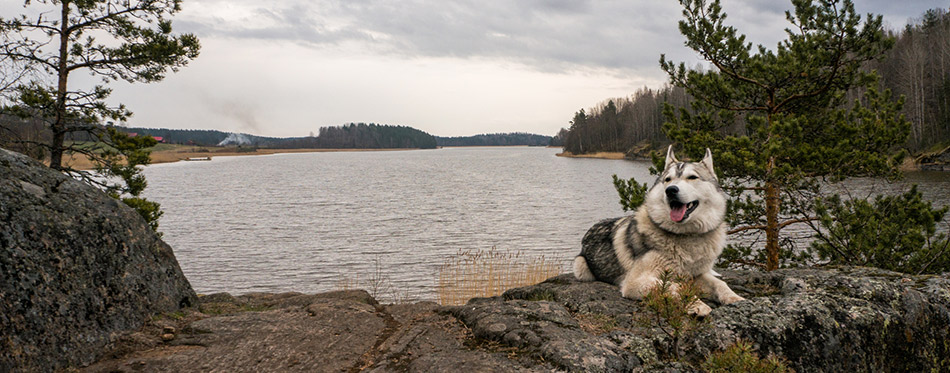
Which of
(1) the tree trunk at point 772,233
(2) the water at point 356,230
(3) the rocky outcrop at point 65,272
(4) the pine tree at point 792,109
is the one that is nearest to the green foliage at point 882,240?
(4) the pine tree at point 792,109

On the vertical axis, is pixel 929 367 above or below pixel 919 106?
below

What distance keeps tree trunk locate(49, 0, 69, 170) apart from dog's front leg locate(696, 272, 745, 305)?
1326 centimetres

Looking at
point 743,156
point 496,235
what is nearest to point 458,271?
point 496,235

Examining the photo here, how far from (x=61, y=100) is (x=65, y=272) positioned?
9600 mm

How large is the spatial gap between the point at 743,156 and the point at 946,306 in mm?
5730

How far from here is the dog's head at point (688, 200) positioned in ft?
16.7

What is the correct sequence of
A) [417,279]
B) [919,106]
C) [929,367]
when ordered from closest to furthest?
1. [929,367]
2. [417,279]
3. [919,106]

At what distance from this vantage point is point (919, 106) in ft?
195

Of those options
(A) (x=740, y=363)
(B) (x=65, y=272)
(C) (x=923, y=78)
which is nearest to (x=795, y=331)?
(A) (x=740, y=363)

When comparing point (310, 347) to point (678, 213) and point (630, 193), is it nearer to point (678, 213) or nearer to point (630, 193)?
point (678, 213)

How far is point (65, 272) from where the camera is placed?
4340mm

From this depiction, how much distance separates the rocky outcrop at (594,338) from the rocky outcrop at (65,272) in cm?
30

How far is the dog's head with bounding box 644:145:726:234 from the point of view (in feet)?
16.7

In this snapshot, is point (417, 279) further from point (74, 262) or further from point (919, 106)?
point (919, 106)
